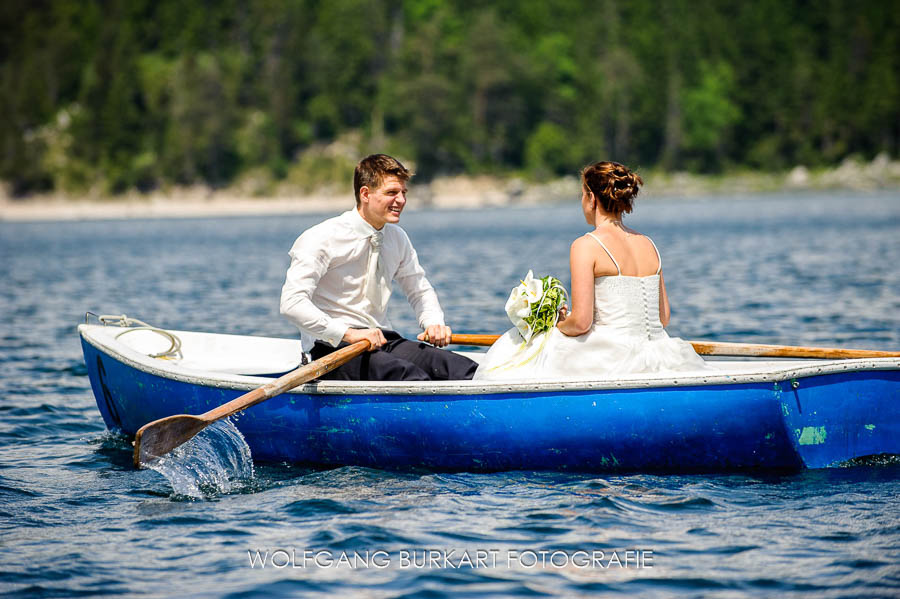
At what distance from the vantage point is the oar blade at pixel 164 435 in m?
6.38

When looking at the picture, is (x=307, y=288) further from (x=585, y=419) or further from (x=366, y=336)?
(x=585, y=419)

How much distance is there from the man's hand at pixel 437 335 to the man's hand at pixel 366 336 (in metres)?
0.38

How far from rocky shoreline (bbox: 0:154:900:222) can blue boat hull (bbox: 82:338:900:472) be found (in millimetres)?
74589

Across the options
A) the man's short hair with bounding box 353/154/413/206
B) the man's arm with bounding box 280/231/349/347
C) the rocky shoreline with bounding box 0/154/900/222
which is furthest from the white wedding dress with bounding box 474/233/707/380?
the rocky shoreline with bounding box 0/154/900/222

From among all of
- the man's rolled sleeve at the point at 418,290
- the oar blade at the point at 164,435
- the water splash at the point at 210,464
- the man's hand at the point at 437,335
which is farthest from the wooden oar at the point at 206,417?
the man's rolled sleeve at the point at 418,290

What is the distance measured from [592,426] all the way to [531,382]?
427 mm

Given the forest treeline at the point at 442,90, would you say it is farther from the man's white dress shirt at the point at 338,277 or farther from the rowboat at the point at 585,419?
the rowboat at the point at 585,419

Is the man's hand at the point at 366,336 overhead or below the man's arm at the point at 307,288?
below

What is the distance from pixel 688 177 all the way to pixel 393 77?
25493 millimetres

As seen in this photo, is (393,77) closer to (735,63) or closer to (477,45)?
(477,45)

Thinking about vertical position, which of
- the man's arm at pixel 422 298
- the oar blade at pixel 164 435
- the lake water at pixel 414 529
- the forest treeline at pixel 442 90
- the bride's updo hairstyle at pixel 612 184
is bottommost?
the lake water at pixel 414 529

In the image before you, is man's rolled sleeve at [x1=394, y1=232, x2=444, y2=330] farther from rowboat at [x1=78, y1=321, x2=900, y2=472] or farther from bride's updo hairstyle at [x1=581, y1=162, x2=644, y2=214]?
bride's updo hairstyle at [x1=581, y1=162, x2=644, y2=214]

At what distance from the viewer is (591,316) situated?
6355 mm

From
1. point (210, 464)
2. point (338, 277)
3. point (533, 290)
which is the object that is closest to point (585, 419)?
point (533, 290)
